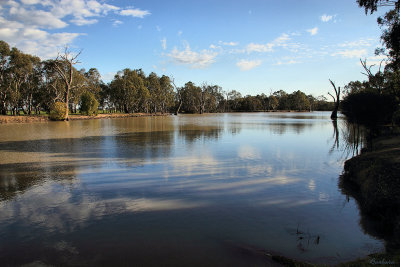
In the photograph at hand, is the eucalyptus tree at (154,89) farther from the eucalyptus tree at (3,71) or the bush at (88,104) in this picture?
the eucalyptus tree at (3,71)

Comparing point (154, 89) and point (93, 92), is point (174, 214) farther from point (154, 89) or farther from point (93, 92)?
point (154, 89)

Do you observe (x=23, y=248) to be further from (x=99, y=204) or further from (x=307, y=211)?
(x=307, y=211)

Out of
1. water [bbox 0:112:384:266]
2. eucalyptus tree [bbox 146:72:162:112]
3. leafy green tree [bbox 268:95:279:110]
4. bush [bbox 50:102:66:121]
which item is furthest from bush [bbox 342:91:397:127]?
leafy green tree [bbox 268:95:279:110]

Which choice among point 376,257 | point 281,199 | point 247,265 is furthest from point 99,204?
point 376,257

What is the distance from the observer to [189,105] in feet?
445

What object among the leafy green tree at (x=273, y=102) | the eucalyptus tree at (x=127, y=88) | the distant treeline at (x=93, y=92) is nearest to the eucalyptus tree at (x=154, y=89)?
the distant treeline at (x=93, y=92)

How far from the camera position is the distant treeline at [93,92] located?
185 feet

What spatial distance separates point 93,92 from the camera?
80.6 meters

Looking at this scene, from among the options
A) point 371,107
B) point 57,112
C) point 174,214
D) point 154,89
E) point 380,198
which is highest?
point 154,89

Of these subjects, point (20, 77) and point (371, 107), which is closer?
point (371, 107)

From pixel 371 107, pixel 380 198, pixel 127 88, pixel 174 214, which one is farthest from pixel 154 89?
pixel 380 198

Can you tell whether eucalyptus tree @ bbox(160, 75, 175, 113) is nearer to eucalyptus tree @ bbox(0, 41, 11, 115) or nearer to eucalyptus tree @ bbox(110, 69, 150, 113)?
eucalyptus tree @ bbox(110, 69, 150, 113)

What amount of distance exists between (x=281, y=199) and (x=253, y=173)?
320cm

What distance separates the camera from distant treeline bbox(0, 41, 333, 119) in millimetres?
56281
